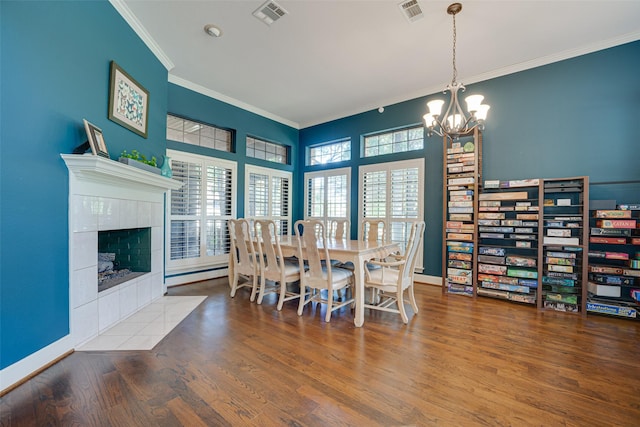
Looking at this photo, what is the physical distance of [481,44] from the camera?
3188mm

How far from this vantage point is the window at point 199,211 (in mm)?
4078

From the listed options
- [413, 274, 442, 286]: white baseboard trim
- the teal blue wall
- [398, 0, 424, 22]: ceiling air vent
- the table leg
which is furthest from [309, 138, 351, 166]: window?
the table leg

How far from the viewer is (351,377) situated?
70.2 inches

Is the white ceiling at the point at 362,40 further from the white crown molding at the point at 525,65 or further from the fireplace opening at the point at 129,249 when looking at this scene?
the fireplace opening at the point at 129,249

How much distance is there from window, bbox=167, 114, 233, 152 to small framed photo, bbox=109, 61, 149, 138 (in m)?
0.98

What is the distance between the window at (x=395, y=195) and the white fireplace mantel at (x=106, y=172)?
3.37 meters

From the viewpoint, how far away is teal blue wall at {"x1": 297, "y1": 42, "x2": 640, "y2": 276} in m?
3.05

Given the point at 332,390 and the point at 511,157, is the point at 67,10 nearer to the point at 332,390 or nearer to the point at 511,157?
the point at 332,390

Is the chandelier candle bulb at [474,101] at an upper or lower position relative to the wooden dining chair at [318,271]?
upper

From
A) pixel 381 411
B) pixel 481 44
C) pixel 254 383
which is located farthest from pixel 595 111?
pixel 254 383

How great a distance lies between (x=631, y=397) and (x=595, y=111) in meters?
3.19

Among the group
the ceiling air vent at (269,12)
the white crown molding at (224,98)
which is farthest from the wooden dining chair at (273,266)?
the white crown molding at (224,98)

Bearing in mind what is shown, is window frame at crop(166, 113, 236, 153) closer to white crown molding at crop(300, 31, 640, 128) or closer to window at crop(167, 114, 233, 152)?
window at crop(167, 114, 233, 152)

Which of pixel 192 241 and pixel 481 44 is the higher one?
pixel 481 44
